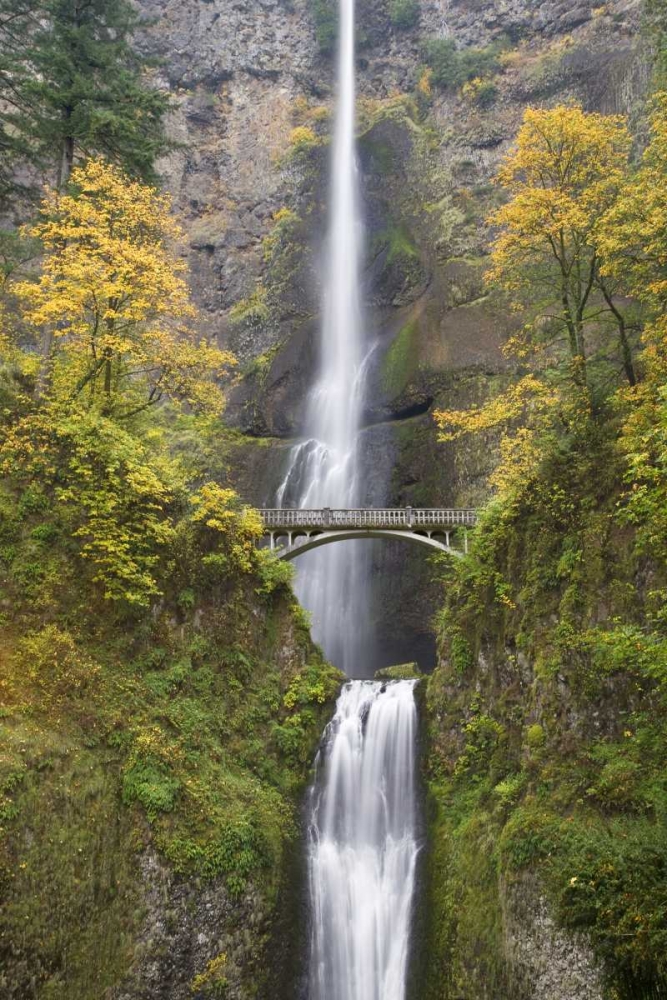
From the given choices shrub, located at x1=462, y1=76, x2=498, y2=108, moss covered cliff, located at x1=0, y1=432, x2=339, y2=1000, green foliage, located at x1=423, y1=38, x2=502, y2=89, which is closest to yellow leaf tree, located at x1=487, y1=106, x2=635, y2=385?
moss covered cliff, located at x1=0, y1=432, x2=339, y2=1000

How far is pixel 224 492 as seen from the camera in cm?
1716

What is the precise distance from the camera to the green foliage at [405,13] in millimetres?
50281

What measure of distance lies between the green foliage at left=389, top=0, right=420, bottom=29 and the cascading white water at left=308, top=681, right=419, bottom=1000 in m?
50.9

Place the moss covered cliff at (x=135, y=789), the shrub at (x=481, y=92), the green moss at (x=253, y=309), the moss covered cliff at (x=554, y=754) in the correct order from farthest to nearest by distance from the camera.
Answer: the shrub at (x=481, y=92) → the green moss at (x=253, y=309) → the moss covered cliff at (x=135, y=789) → the moss covered cliff at (x=554, y=754)

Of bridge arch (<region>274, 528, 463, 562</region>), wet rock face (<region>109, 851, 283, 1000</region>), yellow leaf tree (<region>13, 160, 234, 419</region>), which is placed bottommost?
wet rock face (<region>109, 851, 283, 1000</region>)

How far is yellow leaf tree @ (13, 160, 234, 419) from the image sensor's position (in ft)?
49.1

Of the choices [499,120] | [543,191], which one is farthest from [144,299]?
[499,120]

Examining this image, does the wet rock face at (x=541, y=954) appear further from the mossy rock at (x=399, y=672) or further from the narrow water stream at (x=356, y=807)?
the mossy rock at (x=399, y=672)

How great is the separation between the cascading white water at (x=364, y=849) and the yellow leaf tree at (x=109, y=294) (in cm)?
936

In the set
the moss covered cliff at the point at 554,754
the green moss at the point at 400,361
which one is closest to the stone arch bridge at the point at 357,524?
the moss covered cliff at the point at 554,754

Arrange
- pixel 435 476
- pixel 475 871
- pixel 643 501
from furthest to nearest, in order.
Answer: pixel 435 476 < pixel 475 871 < pixel 643 501

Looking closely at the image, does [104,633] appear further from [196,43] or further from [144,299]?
[196,43]

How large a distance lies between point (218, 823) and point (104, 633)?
4347 mm

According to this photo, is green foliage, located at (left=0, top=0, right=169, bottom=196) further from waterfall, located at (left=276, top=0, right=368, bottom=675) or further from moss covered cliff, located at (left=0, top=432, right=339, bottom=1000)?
waterfall, located at (left=276, top=0, right=368, bottom=675)
